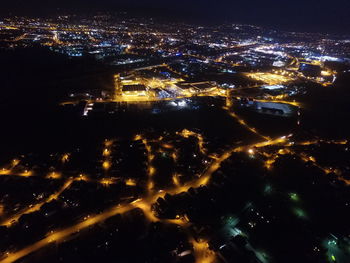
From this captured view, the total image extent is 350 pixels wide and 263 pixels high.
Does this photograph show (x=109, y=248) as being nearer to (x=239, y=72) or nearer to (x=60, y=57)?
(x=239, y=72)

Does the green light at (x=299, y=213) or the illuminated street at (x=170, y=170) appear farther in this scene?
the green light at (x=299, y=213)

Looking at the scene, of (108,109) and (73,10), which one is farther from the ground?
(73,10)

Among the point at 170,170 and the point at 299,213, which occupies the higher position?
the point at 170,170

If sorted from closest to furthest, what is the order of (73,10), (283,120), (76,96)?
(283,120), (76,96), (73,10)

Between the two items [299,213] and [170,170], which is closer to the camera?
[299,213]

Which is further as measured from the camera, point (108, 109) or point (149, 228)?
point (108, 109)

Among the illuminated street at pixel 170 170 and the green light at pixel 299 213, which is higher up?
the illuminated street at pixel 170 170

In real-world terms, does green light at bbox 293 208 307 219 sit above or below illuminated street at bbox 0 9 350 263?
below

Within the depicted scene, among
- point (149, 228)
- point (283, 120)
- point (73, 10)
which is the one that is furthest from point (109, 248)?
point (73, 10)

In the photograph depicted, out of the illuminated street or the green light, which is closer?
the illuminated street

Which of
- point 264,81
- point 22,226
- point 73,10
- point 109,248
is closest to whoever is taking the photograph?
point 109,248

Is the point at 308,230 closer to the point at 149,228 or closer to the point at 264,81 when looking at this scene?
the point at 149,228
